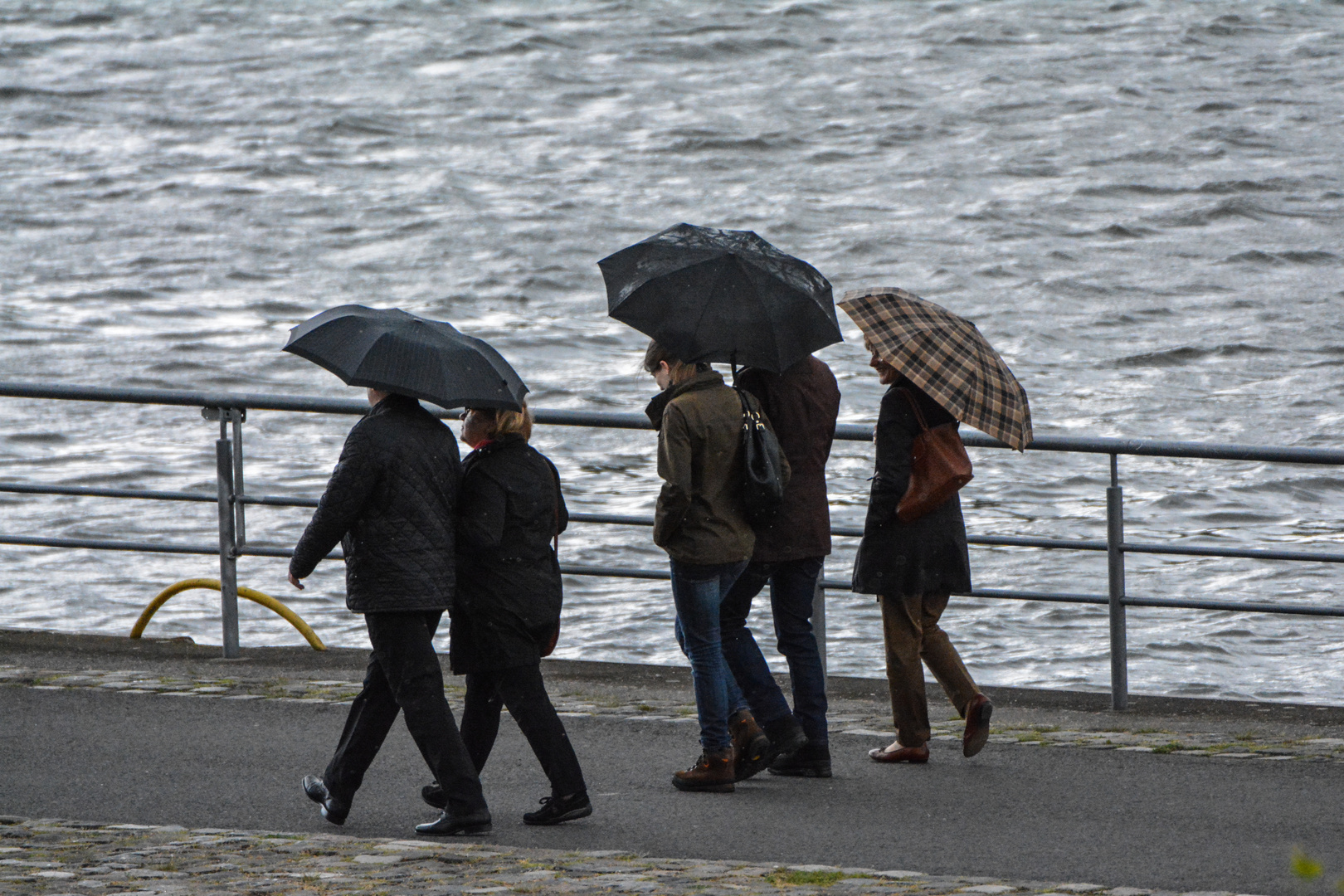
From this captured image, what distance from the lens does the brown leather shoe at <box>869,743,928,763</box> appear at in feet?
21.5

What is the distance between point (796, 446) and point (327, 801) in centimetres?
185

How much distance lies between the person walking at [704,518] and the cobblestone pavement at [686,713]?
1.05m

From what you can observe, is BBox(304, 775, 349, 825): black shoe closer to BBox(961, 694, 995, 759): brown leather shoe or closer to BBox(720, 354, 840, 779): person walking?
BBox(720, 354, 840, 779): person walking

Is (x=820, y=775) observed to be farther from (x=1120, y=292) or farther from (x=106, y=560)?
(x=1120, y=292)

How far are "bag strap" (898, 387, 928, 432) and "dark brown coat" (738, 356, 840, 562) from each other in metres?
0.26

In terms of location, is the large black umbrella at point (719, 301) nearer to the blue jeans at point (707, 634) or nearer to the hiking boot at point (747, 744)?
the blue jeans at point (707, 634)

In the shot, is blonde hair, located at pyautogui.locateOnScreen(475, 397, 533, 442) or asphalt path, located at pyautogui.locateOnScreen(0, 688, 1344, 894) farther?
blonde hair, located at pyautogui.locateOnScreen(475, 397, 533, 442)

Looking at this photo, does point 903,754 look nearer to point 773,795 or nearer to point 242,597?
point 773,795

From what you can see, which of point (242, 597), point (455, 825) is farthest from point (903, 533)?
point (242, 597)

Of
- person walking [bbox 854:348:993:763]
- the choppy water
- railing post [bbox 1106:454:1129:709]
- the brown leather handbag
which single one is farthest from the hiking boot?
the choppy water

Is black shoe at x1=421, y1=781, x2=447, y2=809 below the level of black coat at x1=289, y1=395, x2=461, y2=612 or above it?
below

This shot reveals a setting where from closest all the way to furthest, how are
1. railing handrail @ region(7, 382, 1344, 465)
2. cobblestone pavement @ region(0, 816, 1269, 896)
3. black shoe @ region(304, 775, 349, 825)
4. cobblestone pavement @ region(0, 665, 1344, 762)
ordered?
1. cobblestone pavement @ region(0, 816, 1269, 896)
2. black shoe @ region(304, 775, 349, 825)
3. cobblestone pavement @ region(0, 665, 1344, 762)
4. railing handrail @ region(7, 382, 1344, 465)

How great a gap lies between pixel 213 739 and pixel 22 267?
100.0 feet

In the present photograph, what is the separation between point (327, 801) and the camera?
570 cm
